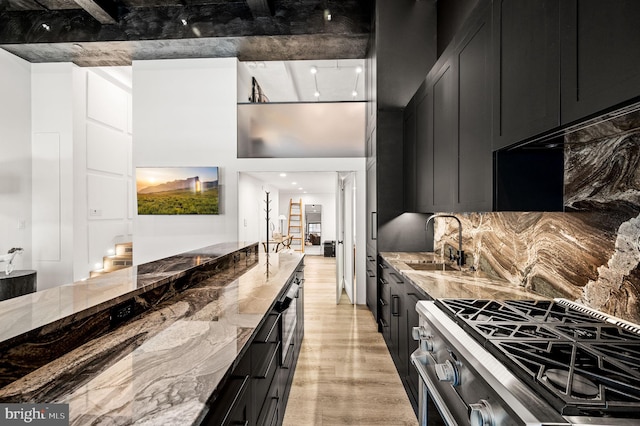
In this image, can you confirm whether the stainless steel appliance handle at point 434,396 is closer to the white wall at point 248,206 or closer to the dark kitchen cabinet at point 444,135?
the dark kitchen cabinet at point 444,135

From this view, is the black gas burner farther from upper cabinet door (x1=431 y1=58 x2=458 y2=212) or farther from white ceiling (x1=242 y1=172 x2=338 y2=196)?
white ceiling (x1=242 y1=172 x2=338 y2=196)

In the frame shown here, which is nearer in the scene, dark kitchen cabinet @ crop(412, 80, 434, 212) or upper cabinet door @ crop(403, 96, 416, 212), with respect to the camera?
dark kitchen cabinet @ crop(412, 80, 434, 212)

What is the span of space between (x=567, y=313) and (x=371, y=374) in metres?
1.83

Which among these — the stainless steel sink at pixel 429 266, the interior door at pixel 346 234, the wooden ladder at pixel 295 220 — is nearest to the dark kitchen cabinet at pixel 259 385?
the stainless steel sink at pixel 429 266

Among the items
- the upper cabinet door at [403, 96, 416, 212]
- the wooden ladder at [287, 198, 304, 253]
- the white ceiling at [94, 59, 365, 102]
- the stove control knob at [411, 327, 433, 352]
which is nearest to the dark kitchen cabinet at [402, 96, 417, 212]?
the upper cabinet door at [403, 96, 416, 212]

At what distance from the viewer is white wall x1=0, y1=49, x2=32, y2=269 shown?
16.2 feet

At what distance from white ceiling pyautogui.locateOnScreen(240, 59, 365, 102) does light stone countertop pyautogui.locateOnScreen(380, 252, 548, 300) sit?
474 centimetres

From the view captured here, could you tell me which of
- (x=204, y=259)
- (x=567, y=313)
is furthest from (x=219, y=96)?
(x=567, y=313)

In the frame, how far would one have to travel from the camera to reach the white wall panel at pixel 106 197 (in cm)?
565

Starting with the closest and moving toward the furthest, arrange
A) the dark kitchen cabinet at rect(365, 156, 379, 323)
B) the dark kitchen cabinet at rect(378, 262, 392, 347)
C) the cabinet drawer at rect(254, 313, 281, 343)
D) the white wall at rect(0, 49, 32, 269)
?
the cabinet drawer at rect(254, 313, 281, 343), the dark kitchen cabinet at rect(378, 262, 392, 347), the dark kitchen cabinet at rect(365, 156, 379, 323), the white wall at rect(0, 49, 32, 269)

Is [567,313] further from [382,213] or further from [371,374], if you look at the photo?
[382,213]

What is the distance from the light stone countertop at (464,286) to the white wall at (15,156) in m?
5.76

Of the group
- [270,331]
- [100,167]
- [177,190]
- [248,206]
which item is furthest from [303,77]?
[270,331]

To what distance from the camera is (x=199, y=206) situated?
17.0 ft
